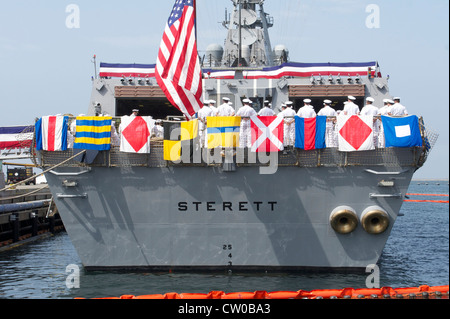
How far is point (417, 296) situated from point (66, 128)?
9.40m

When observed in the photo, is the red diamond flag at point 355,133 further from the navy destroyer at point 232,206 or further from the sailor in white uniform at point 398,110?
the sailor in white uniform at point 398,110

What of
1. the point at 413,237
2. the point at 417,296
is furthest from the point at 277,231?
the point at 413,237

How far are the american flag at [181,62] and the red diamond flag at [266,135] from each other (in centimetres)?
207

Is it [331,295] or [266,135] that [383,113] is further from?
[331,295]

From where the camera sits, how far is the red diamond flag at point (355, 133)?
14172 mm

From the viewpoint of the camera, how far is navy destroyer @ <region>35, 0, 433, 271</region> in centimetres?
1436

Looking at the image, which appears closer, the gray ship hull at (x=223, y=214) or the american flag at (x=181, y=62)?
the gray ship hull at (x=223, y=214)

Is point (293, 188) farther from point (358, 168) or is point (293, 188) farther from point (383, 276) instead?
point (383, 276)

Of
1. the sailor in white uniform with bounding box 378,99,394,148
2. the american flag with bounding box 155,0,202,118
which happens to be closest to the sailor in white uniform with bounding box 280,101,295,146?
the sailor in white uniform with bounding box 378,99,394,148

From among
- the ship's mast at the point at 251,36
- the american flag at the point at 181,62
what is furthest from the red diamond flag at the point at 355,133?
the ship's mast at the point at 251,36

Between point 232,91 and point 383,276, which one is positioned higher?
point 232,91

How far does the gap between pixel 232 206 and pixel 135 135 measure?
309cm

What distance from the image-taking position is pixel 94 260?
14.8 metres

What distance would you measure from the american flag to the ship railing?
150 centimetres
